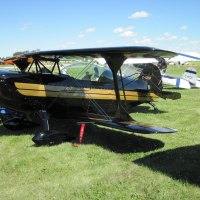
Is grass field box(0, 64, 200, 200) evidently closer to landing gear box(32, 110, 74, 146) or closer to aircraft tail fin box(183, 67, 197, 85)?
landing gear box(32, 110, 74, 146)

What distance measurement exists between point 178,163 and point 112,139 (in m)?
1.92

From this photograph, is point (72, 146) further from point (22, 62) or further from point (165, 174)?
point (22, 62)

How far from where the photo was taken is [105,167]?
4969 millimetres

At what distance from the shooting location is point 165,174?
4523mm

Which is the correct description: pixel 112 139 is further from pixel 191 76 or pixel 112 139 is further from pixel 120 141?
pixel 191 76

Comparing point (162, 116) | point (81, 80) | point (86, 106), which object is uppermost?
point (81, 80)

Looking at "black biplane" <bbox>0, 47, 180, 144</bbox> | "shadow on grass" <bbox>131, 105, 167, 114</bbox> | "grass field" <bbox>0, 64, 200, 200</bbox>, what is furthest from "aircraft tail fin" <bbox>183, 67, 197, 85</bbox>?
"black biplane" <bbox>0, 47, 180, 144</bbox>

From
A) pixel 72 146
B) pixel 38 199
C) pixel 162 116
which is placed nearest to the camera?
pixel 38 199

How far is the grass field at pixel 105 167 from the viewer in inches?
160

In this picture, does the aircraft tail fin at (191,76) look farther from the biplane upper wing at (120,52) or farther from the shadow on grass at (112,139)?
the biplane upper wing at (120,52)

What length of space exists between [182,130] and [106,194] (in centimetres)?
370

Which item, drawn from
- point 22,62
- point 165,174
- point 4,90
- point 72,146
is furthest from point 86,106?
point 22,62

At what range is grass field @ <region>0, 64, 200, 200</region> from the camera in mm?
4066

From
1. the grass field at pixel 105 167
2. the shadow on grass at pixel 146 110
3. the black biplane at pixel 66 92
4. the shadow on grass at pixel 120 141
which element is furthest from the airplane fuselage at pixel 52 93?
the shadow on grass at pixel 146 110
